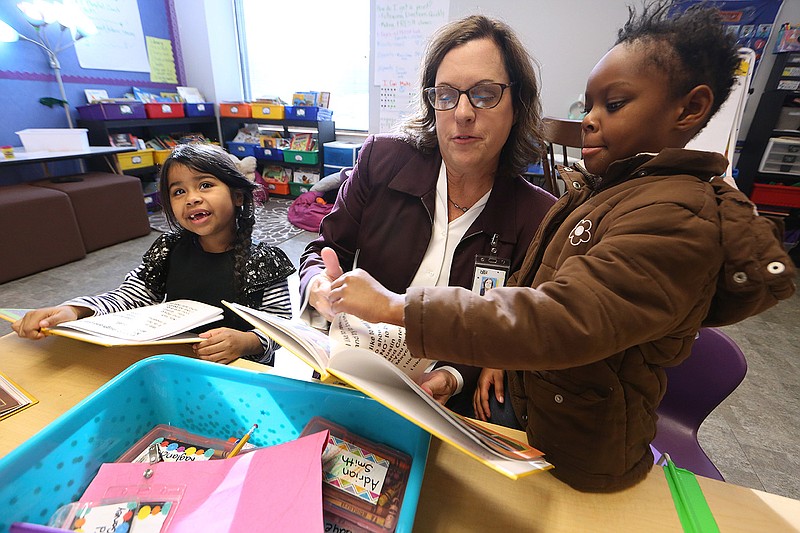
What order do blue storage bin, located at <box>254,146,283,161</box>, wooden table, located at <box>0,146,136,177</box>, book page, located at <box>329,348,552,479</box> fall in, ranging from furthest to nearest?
1. blue storage bin, located at <box>254,146,283,161</box>
2. wooden table, located at <box>0,146,136,177</box>
3. book page, located at <box>329,348,552,479</box>

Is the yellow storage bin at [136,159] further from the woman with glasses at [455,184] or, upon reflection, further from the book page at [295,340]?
the book page at [295,340]

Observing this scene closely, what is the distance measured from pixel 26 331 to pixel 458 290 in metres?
0.94

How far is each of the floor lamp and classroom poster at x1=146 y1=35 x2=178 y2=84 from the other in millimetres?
726

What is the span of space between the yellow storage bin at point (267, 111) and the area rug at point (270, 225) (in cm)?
103

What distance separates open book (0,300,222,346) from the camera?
2.29 ft

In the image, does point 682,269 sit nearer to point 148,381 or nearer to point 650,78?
point 650,78

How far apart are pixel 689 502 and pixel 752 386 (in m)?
1.97

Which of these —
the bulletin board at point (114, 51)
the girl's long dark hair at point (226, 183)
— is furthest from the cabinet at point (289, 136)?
the girl's long dark hair at point (226, 183)

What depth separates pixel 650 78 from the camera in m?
0.54

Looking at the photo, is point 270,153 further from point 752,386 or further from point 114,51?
point 752,386

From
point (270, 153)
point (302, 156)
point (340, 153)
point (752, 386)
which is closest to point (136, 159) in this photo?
point (270, 153)

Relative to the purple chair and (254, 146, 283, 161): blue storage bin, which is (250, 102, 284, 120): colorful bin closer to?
(254, 146, 283, 161): blue storage bin

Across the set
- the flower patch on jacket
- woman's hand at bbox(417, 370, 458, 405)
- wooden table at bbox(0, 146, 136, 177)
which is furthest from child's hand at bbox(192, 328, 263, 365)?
wooden table at bbox(0, 146, 136, 177)

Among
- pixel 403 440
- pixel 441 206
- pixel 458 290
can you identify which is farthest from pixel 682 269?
pixel 441 206
